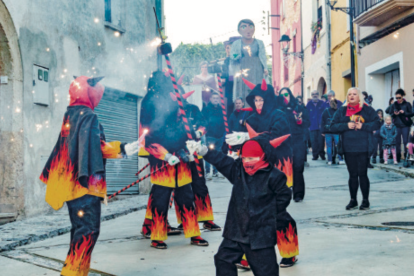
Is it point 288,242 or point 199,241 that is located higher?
point 288,242

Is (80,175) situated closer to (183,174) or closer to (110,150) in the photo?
(110,150)

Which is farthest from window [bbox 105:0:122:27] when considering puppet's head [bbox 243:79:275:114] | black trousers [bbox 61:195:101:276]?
black trousers [bbox 61:195:101:276]

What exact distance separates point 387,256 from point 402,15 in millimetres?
12601

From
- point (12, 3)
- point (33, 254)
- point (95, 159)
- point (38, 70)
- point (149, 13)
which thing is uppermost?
point (149, 13)

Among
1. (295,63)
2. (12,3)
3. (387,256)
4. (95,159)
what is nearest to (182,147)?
(95,159)

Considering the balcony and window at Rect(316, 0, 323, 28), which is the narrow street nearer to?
the balcony

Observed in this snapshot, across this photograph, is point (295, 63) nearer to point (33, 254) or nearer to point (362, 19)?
point (362, 19)

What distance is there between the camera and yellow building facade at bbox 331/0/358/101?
2086 centimetres

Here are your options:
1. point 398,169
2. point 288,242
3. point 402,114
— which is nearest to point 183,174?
point 288,242

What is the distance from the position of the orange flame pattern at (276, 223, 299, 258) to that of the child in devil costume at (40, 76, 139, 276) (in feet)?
4.93

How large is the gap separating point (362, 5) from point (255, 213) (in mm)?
15655

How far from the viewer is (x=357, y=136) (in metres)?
7.83

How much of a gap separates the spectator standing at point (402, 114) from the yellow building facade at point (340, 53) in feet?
20.2

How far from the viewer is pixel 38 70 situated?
883 centimetres
